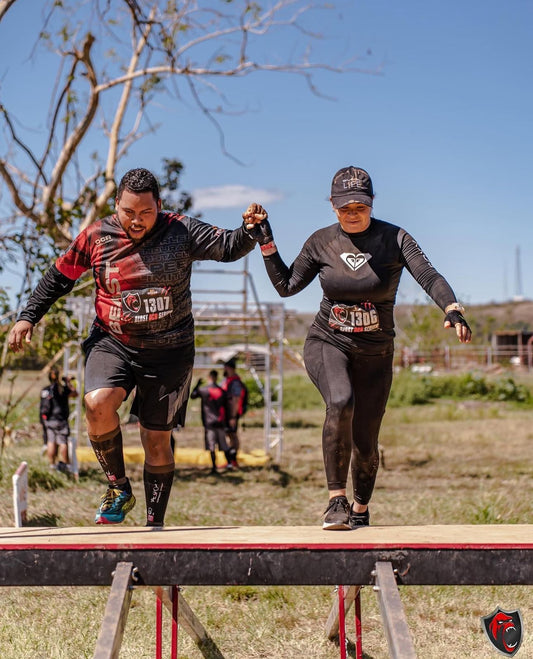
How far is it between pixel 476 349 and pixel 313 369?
163ft

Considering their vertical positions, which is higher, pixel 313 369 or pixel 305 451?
pixel 313 369

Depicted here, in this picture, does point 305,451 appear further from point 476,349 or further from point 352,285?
point 476,349

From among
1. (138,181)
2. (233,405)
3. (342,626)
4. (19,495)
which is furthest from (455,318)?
(233,405)

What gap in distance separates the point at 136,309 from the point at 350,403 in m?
1.22

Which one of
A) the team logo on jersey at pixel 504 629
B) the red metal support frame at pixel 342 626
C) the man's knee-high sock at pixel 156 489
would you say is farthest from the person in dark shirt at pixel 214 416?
the team logo on jersey at pixel 504 629

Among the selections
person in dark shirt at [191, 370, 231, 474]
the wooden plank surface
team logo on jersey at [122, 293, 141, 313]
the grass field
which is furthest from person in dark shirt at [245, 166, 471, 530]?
person in dark shirt at [191, 370, 231, 474]

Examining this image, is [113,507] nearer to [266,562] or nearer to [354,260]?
[266,562]

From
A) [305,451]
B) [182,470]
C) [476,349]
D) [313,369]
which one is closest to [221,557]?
[313,369]

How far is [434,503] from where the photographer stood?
9.59 metres

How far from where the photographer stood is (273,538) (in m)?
3.52

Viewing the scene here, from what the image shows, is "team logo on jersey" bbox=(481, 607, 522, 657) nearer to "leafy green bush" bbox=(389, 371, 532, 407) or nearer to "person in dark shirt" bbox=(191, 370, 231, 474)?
"person in dark shirt" bbox=(191, 370, 231, 474)

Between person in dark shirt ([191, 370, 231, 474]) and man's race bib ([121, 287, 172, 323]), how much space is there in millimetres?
9904

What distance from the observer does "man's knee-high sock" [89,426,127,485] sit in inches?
166

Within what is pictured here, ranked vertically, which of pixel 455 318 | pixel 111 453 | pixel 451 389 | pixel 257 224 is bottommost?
pixel 451 389
